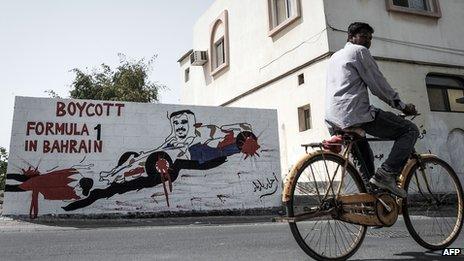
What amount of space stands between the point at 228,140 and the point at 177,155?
1492 mm

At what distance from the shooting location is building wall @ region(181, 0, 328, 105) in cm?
1304

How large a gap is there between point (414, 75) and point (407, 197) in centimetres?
1104

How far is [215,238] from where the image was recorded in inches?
206

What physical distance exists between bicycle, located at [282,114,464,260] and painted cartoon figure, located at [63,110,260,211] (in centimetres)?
716

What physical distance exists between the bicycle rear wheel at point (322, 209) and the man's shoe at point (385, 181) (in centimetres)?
13

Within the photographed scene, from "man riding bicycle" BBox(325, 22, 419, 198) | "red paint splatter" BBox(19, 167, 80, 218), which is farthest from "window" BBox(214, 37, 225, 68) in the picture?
"man riding bicycle" BBox(325, 22, 419, 198)

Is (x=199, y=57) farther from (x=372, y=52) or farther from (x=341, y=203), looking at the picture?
(x=341, y=203)

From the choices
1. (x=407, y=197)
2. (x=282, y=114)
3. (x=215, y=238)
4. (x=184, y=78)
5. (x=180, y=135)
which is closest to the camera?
(x=407, y=197)

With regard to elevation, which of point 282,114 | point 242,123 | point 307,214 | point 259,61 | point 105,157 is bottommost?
point 307,214

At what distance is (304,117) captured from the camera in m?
13.5

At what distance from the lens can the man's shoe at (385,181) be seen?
332 centimetres

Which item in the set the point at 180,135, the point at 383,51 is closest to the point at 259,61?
the point at 383,51

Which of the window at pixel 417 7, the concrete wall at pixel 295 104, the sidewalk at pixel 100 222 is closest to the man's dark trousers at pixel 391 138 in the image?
the sidewalk at pixel 100 222

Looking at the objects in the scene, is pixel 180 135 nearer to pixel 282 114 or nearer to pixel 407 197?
pixel 282 114
